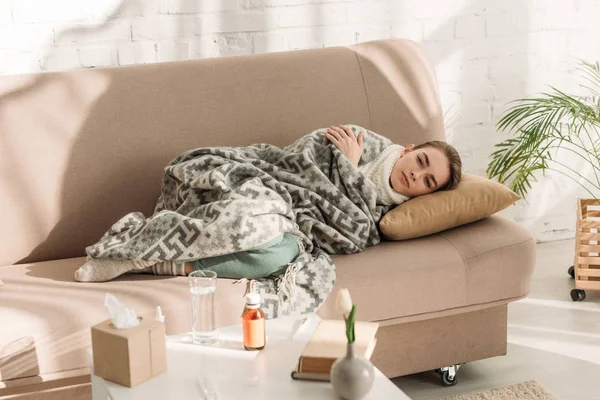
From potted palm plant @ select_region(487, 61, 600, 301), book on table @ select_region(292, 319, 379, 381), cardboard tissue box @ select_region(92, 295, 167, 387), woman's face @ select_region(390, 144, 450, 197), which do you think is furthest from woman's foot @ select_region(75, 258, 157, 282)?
potted palm plant @ select_region(487, 61, 600, 301)

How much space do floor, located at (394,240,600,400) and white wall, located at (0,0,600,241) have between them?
2.41ft

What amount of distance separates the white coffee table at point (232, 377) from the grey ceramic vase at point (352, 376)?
0.06m

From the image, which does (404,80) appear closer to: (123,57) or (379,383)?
(123,57)

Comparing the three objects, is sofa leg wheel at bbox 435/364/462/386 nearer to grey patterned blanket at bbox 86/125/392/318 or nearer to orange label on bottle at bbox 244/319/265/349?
grey patterned blanket at bbox 86/125/392/318

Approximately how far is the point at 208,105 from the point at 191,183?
1.25 ft

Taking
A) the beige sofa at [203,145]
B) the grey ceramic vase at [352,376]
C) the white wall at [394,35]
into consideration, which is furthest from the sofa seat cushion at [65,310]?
the white wall at [394,35]

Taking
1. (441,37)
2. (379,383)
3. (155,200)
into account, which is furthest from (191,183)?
(441,37)

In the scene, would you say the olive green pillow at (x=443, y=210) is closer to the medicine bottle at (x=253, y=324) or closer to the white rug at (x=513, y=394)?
the white rug at (x=513, y=394)

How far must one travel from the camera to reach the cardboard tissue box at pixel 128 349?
5.32ft

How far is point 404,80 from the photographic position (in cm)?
291

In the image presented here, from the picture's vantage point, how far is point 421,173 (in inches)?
100

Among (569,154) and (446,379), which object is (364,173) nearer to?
(446,379)

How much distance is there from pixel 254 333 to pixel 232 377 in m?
0.13

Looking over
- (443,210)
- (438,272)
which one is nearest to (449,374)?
(438,272)
